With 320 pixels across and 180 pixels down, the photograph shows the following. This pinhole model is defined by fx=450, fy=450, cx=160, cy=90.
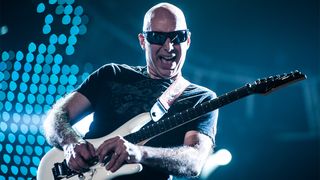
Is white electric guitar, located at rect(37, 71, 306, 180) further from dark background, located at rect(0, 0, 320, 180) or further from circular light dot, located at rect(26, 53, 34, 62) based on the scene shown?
circular light dot, located at rect(26, 53, 34, 62)

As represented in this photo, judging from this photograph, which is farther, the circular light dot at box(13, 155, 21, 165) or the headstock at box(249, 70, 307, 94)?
the circular light dot at box(13, 155, 21, 165)

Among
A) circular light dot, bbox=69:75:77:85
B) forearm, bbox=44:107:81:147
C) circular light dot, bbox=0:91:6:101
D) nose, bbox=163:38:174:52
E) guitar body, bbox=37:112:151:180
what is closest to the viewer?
guitar body, bbox=37:112:151:180

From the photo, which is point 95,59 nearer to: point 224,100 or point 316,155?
point 224,100

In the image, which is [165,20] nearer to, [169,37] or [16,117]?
[169,37]

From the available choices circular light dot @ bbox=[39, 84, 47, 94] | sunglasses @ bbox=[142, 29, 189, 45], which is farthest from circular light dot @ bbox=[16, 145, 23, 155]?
sunglasses @ bbox=[142, 29, 189, 45]

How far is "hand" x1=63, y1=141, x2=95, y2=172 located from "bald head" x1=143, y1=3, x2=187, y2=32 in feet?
2.64

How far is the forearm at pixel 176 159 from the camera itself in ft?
6.95

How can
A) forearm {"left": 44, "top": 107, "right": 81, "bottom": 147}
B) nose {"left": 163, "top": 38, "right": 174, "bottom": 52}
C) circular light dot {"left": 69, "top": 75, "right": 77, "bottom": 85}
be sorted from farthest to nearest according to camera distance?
1. circular light dot {"left": 69, "top": 75, "right": 77, "bottom": 85}
2. nose {"left": 163, "top": 38, "right": 174, "bottom": 52}
3. forearm {"left": 44, "top": 107, "right": 81, "bottom": 147}

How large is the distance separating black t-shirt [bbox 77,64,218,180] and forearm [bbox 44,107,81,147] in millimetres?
123

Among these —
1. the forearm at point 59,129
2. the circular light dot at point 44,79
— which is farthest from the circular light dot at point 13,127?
the forearm at point 59,129

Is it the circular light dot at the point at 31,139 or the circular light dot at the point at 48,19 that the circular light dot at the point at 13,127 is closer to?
the circular light dot at the point at 31,139

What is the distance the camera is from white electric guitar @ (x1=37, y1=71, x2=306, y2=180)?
2.18 m

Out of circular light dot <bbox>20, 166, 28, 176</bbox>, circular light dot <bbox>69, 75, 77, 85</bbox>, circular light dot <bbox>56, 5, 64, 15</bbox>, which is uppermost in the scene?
circular light dot <bbox>56, 5, 64, 15</bbox>

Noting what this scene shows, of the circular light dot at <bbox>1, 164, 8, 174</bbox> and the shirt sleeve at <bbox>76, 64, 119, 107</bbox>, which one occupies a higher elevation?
the shirt sleeve at <bbox>76, 64, 119, 107</bbox>
